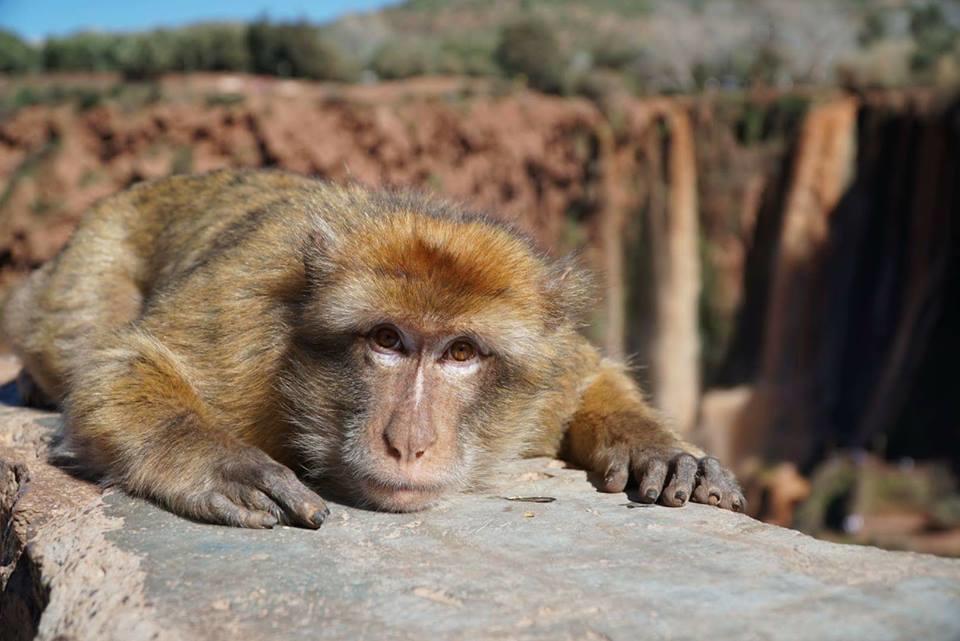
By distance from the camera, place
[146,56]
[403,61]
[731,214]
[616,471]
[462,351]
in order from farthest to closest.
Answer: [403,61] < [731,214] < [146,56] < [616,471] < [462,351]

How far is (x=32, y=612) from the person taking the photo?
10.2 feet

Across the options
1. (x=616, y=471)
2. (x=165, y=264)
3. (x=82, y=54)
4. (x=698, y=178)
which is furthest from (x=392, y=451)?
(x=82, y=54)

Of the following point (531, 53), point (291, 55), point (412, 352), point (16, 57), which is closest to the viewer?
point (412, 352)

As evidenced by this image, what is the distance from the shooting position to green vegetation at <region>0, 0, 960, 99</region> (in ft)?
72.5

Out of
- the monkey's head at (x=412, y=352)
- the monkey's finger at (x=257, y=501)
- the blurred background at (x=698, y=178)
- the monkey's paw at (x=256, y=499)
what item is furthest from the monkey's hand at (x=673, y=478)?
the blurred background at (x=698, y=178)

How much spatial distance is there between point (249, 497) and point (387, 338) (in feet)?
2.21

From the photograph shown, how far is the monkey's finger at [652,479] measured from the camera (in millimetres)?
3578

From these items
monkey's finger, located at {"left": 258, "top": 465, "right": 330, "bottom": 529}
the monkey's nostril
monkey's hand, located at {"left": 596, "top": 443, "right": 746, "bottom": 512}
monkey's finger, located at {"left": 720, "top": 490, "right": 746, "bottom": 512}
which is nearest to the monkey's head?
the monkey's nostril

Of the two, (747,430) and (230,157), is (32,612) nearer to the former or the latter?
(230,157)

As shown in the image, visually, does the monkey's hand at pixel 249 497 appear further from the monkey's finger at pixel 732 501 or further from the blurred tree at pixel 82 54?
the blurred tree at pixel 82 54

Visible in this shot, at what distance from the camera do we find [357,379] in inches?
133

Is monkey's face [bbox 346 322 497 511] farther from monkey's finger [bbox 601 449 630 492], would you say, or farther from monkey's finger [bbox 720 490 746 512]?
monkey's finger [bbox 720 490 746 512]

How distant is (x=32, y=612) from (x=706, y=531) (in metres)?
2.11

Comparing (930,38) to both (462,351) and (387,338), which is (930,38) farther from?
(387,338)
